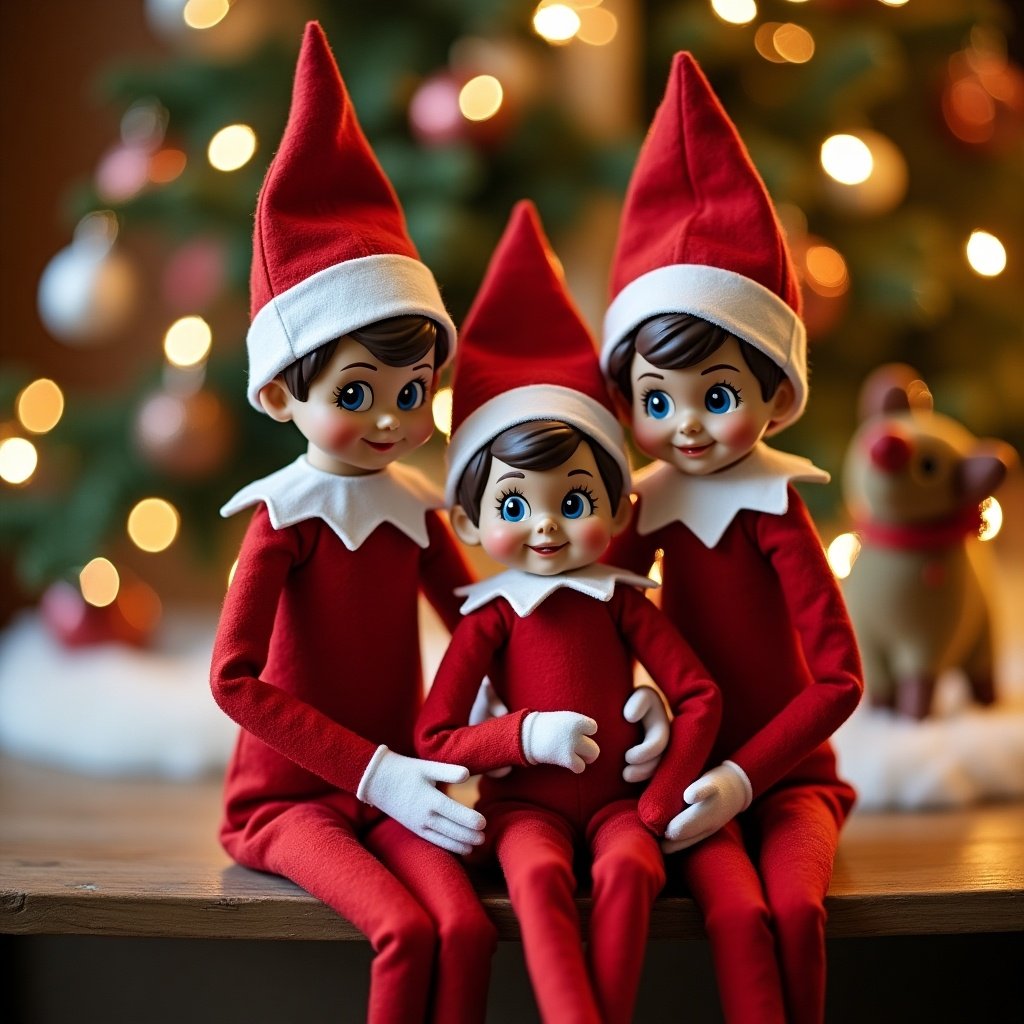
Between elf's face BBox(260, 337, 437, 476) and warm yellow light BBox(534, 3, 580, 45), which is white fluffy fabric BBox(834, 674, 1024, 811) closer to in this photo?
elf's face BBox(260, 337, 437, 476)

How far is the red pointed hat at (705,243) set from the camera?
100 cm

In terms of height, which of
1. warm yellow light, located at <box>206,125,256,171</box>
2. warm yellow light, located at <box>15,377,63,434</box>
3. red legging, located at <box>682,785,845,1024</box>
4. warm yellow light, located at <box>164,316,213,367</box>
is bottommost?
red legging, located at <box>682,785,845,1024</box>

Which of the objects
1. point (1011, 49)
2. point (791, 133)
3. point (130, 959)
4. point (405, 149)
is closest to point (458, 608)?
point (130, 959)

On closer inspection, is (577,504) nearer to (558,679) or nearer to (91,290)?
(558,679)

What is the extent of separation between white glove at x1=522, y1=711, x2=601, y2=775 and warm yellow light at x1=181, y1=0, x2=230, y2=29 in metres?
1.22

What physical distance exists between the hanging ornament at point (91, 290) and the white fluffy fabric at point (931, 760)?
3.65 ft

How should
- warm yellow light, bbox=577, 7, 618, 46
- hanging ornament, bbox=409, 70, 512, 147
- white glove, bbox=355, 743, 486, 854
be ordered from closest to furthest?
white glove, bbox=355, 743, 486, 854 < hanging ornament, bbox=409, 70, 512, 147 < warm yellow light, bbox=577, 7, 618, 46

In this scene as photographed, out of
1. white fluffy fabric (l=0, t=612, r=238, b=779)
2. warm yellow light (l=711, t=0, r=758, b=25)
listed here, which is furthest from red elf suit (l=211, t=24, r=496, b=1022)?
warm yellow light (l=711, t=0, r=758, b=25)

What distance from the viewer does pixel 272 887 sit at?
1.02 m

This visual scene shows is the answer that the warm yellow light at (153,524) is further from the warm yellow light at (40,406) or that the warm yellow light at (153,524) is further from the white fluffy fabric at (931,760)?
the white fluffy fabric at (931,760)

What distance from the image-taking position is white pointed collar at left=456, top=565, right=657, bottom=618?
3.30 ft

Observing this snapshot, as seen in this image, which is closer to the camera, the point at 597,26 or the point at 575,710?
the point at 575,710

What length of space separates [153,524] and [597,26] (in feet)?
3.28

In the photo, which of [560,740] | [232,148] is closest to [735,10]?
[232,148]
